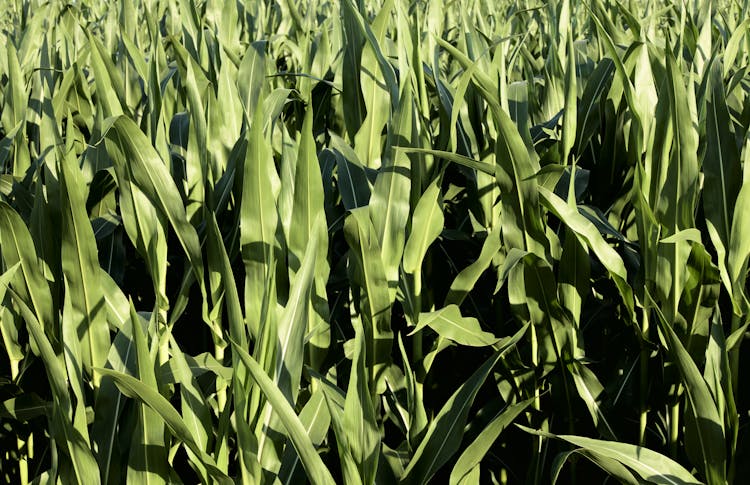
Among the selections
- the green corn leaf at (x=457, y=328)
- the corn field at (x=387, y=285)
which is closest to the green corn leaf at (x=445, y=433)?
the corn field at (x=387, y=285)

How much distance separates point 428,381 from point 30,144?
3.53ft

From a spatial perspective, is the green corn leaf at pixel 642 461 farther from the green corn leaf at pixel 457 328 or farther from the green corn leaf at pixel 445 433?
the green corn leaf at pixel 457 328

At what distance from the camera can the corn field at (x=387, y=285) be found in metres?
1.00

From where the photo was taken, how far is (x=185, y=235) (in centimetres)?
122

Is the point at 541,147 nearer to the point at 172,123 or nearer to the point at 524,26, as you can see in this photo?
the point at 172,123

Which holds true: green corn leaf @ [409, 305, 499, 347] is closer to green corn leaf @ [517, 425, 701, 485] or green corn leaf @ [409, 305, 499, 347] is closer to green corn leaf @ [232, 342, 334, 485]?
green corn leaf @ [517, 425, 701, 485]

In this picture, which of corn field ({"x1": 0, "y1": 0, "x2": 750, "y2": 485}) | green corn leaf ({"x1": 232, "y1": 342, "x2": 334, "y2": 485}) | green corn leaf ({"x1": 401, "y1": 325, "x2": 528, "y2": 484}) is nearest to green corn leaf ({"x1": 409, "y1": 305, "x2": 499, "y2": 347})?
corn field ({"x1": 0, "y1": 0, "x2": 750, "y2": 485})

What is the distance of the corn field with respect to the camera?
1.00 meters

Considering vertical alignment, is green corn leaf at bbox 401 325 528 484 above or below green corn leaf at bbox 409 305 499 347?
below

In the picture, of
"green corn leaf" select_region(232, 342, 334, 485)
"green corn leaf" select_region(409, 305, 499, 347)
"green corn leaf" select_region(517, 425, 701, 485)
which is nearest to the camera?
"green corn leaf" select_region(232, 342, 334, 485)

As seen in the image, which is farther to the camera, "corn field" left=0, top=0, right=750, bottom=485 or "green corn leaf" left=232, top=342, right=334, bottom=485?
"corn field" left=0, top=0, right=750, bottom=485

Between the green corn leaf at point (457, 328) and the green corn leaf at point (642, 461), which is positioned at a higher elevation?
→ the green corn leaf at point (457, 328)

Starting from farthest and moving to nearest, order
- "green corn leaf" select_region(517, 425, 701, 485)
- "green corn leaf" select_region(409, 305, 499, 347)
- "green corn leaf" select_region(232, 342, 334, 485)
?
1. "green corn leaf" select_region(409, 305, 499, 347)
2. "green corn leaf" select_region(517, 425, 701, 485)
3. "green corn leaf" select_region(232, 342, 334, 485)

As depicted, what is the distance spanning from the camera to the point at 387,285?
116 cm
